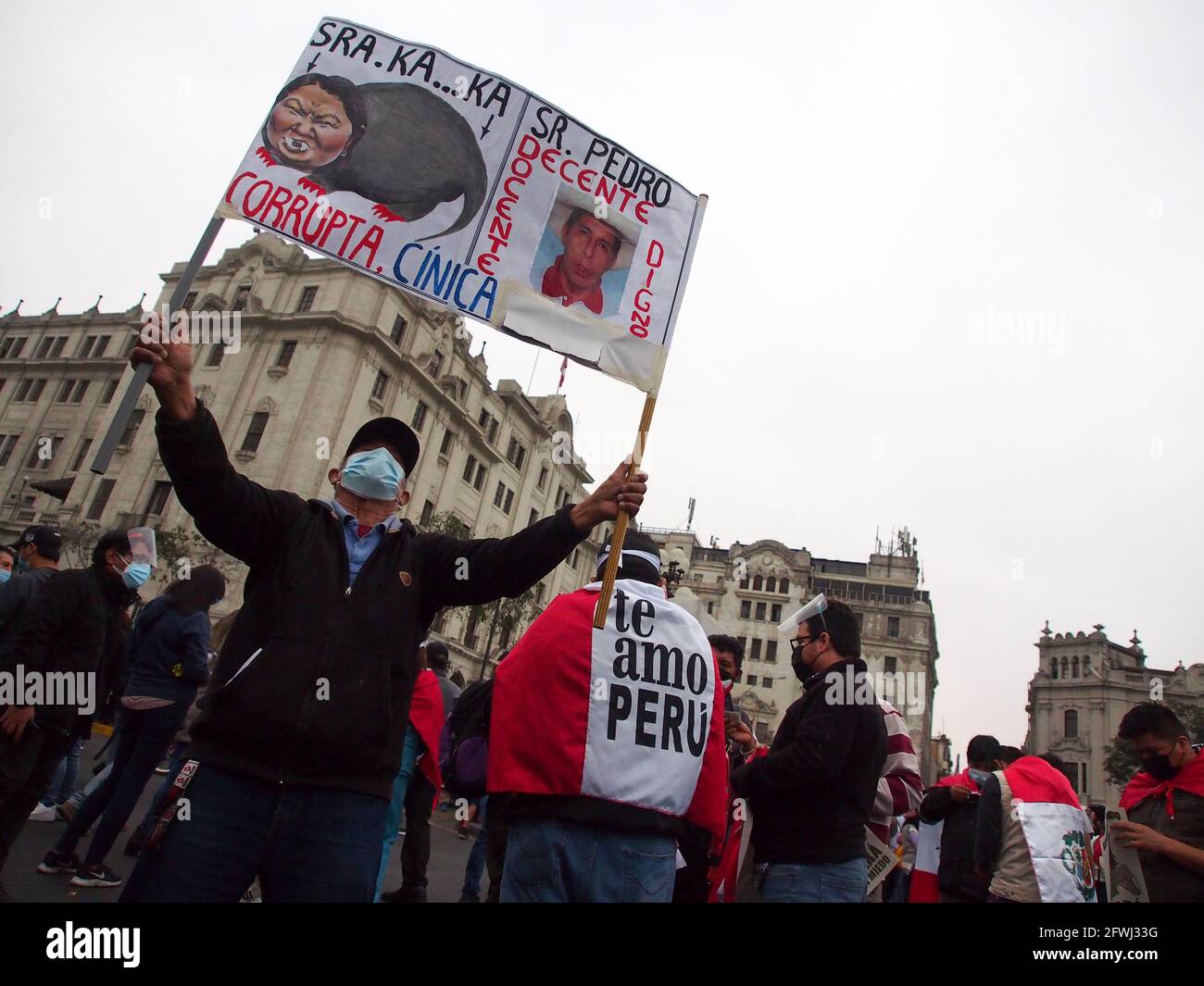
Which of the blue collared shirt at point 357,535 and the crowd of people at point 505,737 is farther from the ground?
the blue collared shirt at point 357,535

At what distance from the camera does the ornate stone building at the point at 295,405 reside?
33.4m

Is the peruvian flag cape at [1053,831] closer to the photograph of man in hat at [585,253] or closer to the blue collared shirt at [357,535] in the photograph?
the photograph of man in hat at [585,253]

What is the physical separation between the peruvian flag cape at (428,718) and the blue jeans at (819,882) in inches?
115

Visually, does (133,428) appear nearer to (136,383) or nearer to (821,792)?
(136,383)

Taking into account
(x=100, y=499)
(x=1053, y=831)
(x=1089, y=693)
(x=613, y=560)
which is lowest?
(x=1053, y=831)

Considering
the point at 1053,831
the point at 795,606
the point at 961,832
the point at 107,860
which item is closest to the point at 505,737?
the point at 1053,831

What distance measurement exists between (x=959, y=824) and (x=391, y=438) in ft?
15.8

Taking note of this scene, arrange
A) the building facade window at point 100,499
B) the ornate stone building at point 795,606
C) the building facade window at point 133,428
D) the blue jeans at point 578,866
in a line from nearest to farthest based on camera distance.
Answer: the blue jeans at point 578,866 < the building facade window at point 100,499 < the building facade window at point 133,428 < the ornate stone building at point 795,606

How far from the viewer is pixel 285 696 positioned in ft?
7.69

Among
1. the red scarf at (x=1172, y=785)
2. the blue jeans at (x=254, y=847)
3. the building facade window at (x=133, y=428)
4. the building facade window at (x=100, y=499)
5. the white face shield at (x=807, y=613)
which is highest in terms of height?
the building facade window at (x=133, y=428)

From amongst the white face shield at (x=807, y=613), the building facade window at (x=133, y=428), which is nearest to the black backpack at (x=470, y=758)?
the white face shield at (x=807, y=613)

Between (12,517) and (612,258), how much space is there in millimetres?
50164

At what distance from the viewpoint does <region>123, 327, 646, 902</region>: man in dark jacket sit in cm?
229
